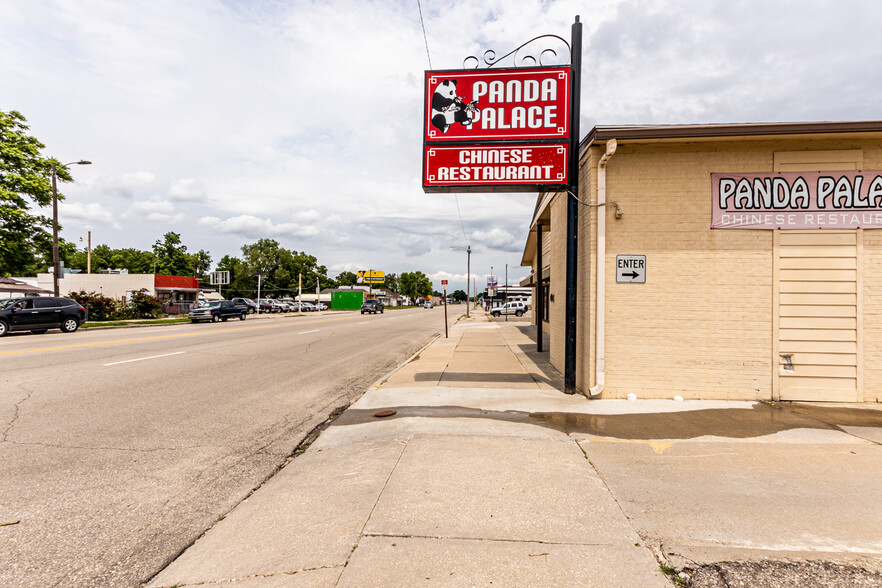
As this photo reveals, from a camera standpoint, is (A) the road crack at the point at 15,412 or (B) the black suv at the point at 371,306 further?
(B) the black suv at the point at 371,306

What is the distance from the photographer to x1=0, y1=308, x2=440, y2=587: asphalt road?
3185 mm

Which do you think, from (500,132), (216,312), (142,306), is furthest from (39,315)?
(500,132)

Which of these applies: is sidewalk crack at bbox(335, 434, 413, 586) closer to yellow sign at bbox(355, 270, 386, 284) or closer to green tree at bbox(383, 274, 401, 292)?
yellow sign at bbox(355, 270, 386, 284)

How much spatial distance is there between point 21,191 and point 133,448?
30.6 metres

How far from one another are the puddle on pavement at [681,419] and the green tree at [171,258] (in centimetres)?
7998

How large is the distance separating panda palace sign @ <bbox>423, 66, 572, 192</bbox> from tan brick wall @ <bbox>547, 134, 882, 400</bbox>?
846 mm

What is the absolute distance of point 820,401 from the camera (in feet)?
23.9

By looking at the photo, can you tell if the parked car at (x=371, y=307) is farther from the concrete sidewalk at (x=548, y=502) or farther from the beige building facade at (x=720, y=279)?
the concrete sidewalk at (x=548, y=502)

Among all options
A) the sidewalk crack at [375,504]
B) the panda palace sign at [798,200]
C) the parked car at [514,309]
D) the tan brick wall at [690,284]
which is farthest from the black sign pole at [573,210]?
the parked car at [514,309]

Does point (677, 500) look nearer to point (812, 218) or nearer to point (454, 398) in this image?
point (454, 398)

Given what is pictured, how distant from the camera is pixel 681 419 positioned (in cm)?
634

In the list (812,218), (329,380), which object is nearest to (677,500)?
(812,218)

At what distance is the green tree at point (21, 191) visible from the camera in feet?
84.6

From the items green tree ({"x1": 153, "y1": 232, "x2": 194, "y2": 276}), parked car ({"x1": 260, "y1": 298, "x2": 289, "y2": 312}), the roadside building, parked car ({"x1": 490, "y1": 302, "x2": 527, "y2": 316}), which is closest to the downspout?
parked car ({"x1": 490, "y1": 302, "x2": 527, "y2": 316})
